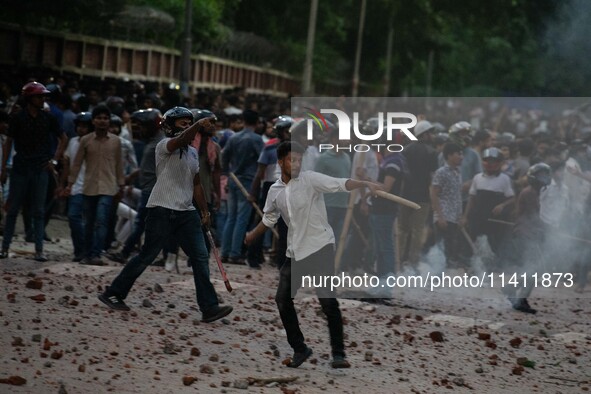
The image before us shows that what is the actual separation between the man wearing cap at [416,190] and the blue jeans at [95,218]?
2.87 meters

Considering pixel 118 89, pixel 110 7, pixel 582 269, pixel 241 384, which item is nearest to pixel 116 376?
pixel 241 384

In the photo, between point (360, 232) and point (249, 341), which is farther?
point (360, 232)

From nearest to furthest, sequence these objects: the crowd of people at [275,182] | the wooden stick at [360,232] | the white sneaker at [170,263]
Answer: the crowd of people at [275,182] < the wooden stick at [360,232] < the white sneaker at [170,263]

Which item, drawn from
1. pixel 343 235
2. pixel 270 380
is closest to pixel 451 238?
pixel 343 235

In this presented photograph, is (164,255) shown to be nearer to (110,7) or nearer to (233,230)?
(233,230)

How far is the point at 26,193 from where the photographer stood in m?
12.5

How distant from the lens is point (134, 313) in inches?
398

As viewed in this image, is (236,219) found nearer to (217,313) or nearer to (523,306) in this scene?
(523,306)

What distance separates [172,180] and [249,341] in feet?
4.50

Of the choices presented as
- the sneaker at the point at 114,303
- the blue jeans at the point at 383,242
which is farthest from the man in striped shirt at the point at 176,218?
the blue jeans at the point at 383,242

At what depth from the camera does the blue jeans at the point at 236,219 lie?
46.4 ft

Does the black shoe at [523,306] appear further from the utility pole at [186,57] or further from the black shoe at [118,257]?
the utility pole at [186,57]

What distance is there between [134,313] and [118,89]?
9.63m

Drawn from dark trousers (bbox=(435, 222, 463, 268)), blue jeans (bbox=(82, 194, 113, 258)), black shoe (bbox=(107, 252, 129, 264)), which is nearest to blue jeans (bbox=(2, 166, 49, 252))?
blue jeans (bbox=(82, 194, 113, 258))
